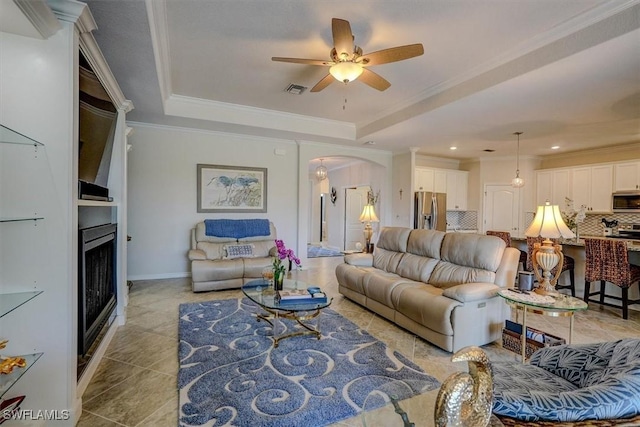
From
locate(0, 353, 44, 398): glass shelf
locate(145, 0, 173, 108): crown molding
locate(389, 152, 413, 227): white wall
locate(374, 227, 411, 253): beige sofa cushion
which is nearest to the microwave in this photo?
locate(389, 152, 413, 227): white wall

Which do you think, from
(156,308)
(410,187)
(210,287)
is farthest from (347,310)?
(410,187)

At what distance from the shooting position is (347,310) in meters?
3.77

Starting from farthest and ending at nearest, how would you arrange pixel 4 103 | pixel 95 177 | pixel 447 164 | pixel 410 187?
1. pixel 447 164
2. pixel 410 187
3. pixel 95 177
4. pixel 4 103

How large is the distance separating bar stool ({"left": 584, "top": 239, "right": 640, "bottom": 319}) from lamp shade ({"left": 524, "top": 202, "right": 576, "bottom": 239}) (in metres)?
1.68

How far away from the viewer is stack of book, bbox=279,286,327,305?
2.81 meters

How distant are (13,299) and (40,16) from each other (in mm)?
1451

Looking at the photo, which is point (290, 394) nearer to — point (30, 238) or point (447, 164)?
point (30, 238)

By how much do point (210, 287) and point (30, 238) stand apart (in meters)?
2.97

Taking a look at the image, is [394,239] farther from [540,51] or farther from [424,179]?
[424,179]

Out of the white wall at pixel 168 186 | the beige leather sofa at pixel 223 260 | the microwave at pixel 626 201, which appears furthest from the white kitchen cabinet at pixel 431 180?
the beige leather sofa at pixel 223 260

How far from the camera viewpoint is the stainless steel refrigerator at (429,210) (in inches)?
264

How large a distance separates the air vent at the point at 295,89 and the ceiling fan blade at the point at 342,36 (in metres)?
1.53

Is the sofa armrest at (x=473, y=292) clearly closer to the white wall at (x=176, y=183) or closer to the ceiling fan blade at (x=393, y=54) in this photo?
the ceiling fan blade at (x=393, y=54)

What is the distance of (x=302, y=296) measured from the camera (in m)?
2.91
